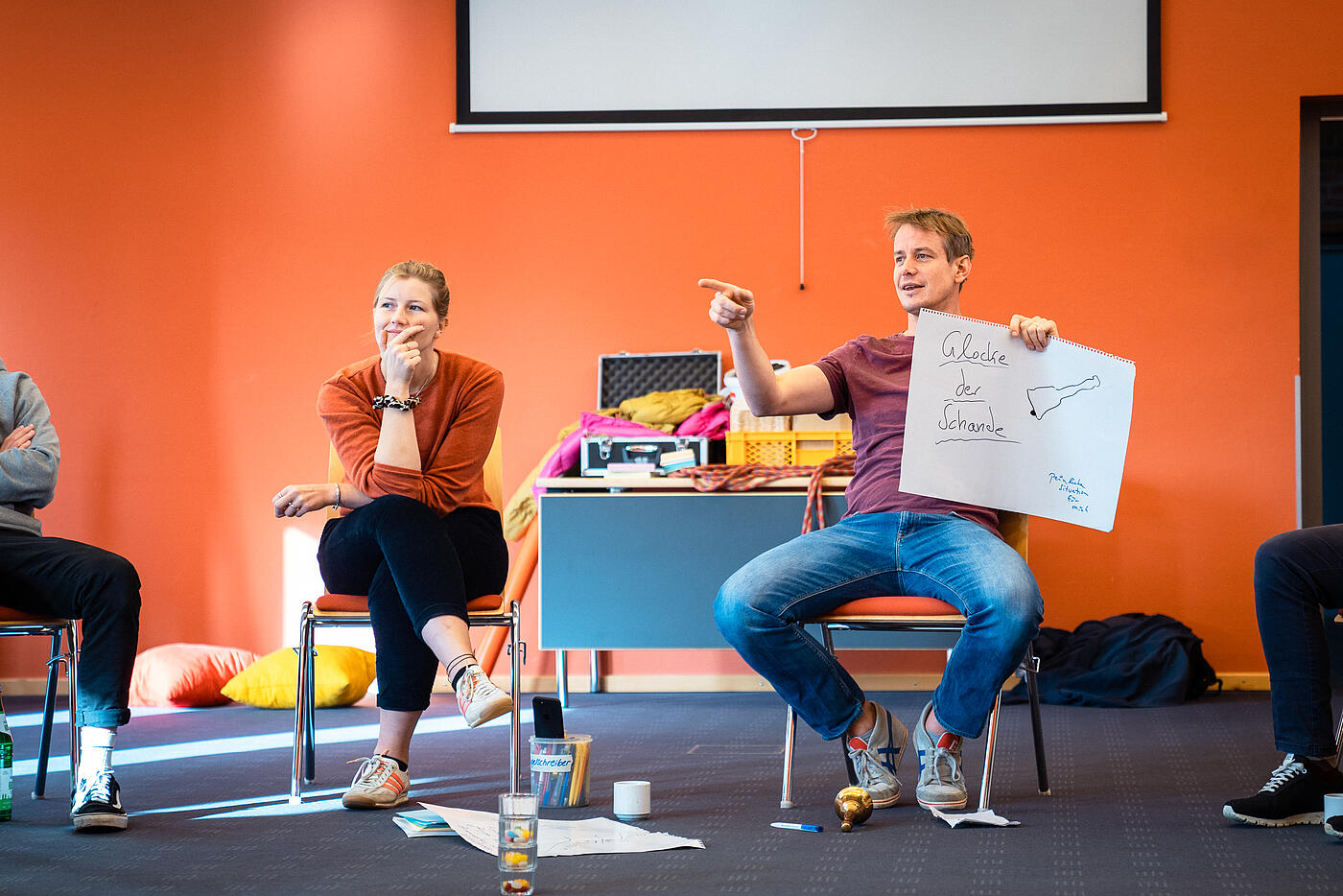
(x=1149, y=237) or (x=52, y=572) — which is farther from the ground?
(x=1149, y=237)

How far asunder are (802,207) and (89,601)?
2.81 metres

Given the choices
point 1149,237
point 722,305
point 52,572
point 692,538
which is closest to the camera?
point 722,305

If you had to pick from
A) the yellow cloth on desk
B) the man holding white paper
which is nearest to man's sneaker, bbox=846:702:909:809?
the man holding white paper

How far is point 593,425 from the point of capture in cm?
390

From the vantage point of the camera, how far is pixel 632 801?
7.25 ft

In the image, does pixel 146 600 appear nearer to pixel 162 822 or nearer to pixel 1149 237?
pixel 162 822

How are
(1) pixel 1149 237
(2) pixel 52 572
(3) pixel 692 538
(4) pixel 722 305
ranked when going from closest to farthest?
(4) pixel 722 305 → (2) pixel 52 572 → (3) pixel 692 538 → (1) pixel 1149 237

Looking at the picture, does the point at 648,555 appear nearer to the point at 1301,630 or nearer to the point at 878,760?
the point at 878,760

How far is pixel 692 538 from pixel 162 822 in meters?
1.86

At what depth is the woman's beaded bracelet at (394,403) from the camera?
2.49 meters

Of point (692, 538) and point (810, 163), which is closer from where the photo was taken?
point (692, 538)

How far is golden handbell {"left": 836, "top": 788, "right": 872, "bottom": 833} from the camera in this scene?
209cm

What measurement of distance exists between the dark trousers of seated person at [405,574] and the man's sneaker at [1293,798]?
1.38 meters

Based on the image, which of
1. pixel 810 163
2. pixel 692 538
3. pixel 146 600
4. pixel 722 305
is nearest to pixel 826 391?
pixel 722 305
